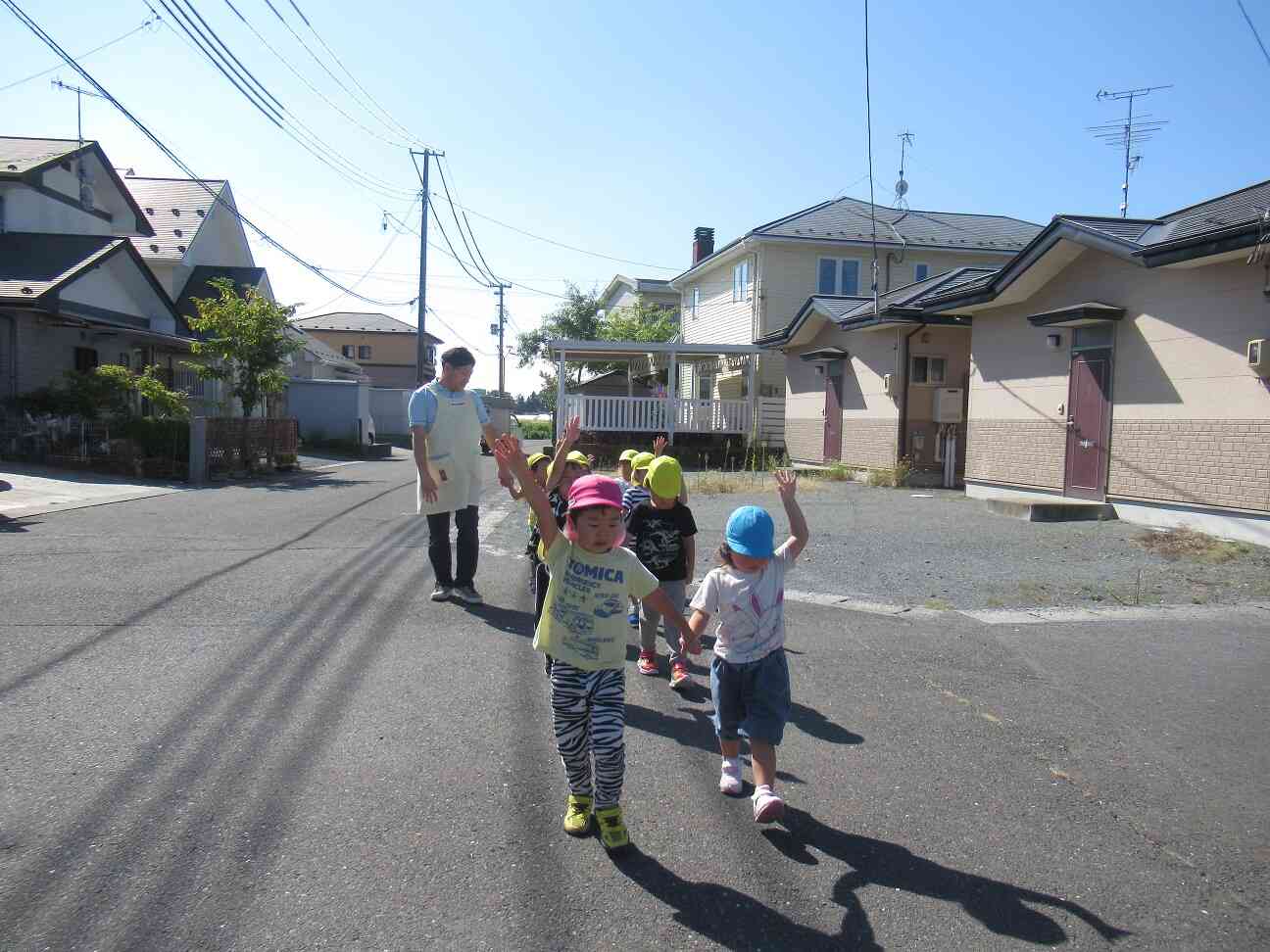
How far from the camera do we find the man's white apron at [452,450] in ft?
21.1

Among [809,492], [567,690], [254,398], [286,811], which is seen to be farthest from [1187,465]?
[254,398]

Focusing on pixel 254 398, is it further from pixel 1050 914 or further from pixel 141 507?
pixel 1050 914

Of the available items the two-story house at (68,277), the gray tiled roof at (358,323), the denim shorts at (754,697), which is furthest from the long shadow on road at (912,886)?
the gray tiled roof at (358,323)

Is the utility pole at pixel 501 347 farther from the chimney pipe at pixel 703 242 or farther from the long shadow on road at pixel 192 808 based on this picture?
the long shadow on road at pixel 192 808

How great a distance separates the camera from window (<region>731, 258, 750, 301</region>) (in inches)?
1053

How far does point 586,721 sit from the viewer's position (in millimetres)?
3260

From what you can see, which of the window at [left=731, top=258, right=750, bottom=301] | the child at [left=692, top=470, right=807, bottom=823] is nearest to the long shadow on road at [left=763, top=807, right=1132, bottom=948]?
the child at [left=692, top=470, right=807, bottom=823]

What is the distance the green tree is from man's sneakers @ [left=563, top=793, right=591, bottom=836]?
681 inches

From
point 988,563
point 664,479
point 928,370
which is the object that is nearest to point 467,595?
point 664,479

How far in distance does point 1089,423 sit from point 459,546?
939 cm

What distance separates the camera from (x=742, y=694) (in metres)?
3.54

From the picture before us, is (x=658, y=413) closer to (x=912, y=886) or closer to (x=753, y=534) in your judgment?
(x=753, y=534)

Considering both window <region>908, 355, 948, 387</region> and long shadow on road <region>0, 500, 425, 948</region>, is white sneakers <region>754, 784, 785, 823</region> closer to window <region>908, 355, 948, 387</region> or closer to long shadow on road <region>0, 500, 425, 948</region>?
long shadow on road <region>0, 500, 425, 948</region>

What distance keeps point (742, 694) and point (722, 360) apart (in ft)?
81.7
